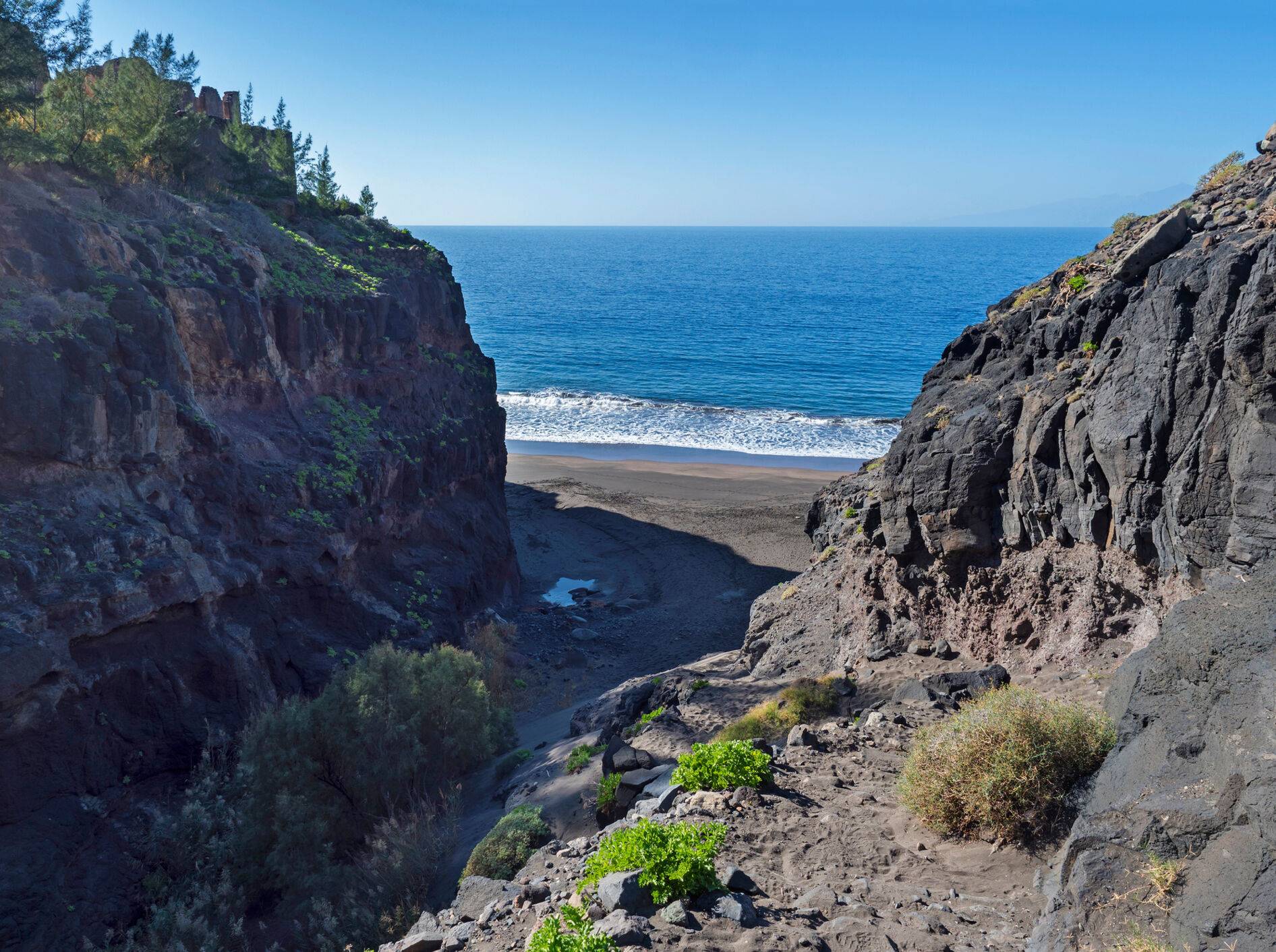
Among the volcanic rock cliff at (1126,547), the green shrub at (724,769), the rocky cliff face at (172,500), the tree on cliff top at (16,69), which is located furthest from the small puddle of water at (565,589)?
the tree on cliff top at (16,69)

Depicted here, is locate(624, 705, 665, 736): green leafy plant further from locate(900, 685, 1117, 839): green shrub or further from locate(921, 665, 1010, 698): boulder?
locate(900, 685, 1117, 839): green shrub

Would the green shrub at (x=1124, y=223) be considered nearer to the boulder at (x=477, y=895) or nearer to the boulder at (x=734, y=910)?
the boulder at (x=734, y=910)

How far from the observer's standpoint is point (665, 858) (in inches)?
344

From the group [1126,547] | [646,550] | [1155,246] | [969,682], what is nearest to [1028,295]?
[1155,246]

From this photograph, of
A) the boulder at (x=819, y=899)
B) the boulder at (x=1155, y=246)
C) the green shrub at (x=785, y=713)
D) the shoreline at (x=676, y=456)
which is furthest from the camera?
the shoreline at (x=676, y=456)

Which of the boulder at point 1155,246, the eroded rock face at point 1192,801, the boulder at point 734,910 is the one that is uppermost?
the boulder at point 1155,246

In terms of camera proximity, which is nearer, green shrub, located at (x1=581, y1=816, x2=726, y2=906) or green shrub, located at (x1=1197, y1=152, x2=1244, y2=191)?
green shrub, located at (x1=581, y1=816, x2=726, y2=906)

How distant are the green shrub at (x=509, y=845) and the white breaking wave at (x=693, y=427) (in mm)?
39781

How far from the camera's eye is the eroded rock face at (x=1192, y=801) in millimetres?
6137

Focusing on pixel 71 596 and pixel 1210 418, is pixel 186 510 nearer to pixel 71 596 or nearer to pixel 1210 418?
pixel 71 596

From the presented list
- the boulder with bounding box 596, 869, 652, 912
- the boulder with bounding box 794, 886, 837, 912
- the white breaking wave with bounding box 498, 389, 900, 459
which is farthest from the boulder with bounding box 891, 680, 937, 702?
the white breaking wave with bounding box 498, 389, 900, 459

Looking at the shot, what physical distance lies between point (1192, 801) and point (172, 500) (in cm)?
2009

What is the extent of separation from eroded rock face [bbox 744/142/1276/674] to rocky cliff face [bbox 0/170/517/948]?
1229cm

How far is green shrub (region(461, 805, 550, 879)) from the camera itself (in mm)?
13156
